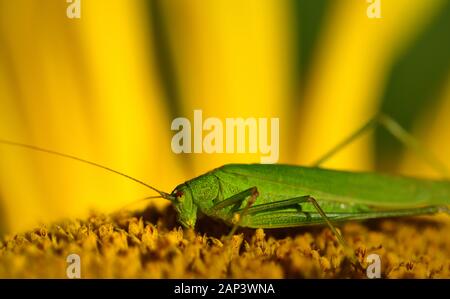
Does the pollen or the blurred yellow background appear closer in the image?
the pollen

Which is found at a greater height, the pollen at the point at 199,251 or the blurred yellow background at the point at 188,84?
the blurred yellow background at the point at 188,84

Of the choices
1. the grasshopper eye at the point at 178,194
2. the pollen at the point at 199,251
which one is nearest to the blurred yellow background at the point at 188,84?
the pollen at the point at 199,251

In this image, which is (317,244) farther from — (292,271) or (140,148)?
(140,148)

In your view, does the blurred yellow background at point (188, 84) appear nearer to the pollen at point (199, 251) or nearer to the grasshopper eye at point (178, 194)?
the pollen at point (199, 251)

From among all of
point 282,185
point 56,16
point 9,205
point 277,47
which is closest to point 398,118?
point 277,47

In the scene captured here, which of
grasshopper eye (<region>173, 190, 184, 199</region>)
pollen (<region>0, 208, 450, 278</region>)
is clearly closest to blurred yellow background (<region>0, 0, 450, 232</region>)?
pollen (<region>0, 208, 450, 278</region>)

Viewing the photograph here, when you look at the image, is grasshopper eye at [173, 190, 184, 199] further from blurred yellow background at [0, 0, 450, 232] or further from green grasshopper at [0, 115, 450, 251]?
blurred yellow background at [0, 0, 450, 232]

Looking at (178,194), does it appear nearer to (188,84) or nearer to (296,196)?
(296,196)
